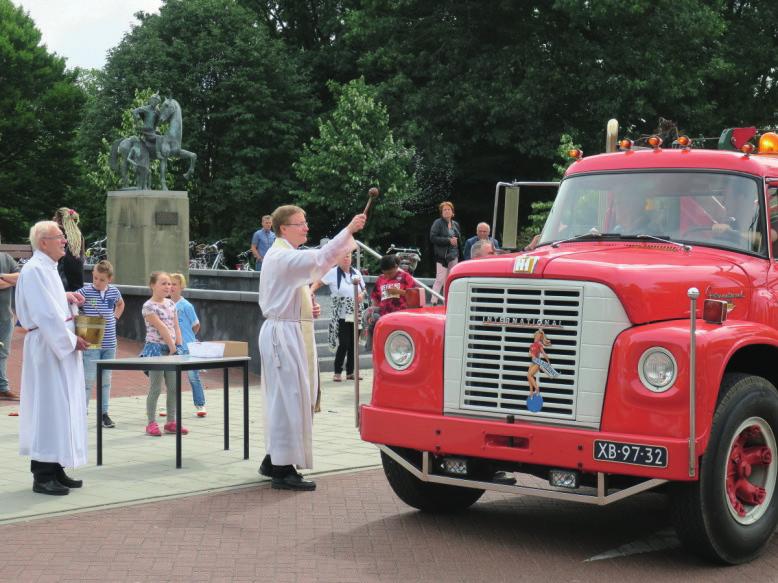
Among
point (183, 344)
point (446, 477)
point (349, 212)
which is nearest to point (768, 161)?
point (446, 477)

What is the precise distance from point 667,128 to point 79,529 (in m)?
5.47

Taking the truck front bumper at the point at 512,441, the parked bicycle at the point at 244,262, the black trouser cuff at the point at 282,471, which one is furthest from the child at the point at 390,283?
the parked bicycle at the point at 244,262

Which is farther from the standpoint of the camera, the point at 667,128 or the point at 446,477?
the point at 667,128

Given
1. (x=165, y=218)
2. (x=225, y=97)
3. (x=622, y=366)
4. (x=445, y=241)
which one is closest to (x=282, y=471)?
(x=622, y=366)

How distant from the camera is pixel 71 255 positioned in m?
13.7

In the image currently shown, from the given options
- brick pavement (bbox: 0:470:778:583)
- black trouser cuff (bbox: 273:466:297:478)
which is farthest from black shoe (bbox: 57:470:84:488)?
black trouser cuff (bbox: 273:466:297:478)

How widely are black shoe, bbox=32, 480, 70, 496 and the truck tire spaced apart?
4.37 metres

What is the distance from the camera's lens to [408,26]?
139 ft

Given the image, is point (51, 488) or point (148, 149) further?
point (148, 149)

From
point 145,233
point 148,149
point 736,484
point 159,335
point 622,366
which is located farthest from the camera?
point 148,149

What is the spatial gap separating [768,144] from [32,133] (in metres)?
50.2

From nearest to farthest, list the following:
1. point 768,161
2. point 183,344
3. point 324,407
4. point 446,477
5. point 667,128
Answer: point 446,477 → point 768,161 → point 667,128 → point 183,344 → point 324,407

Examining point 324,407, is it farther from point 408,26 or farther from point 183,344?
point 408,26

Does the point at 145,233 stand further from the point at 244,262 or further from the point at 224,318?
the point at 244,262
